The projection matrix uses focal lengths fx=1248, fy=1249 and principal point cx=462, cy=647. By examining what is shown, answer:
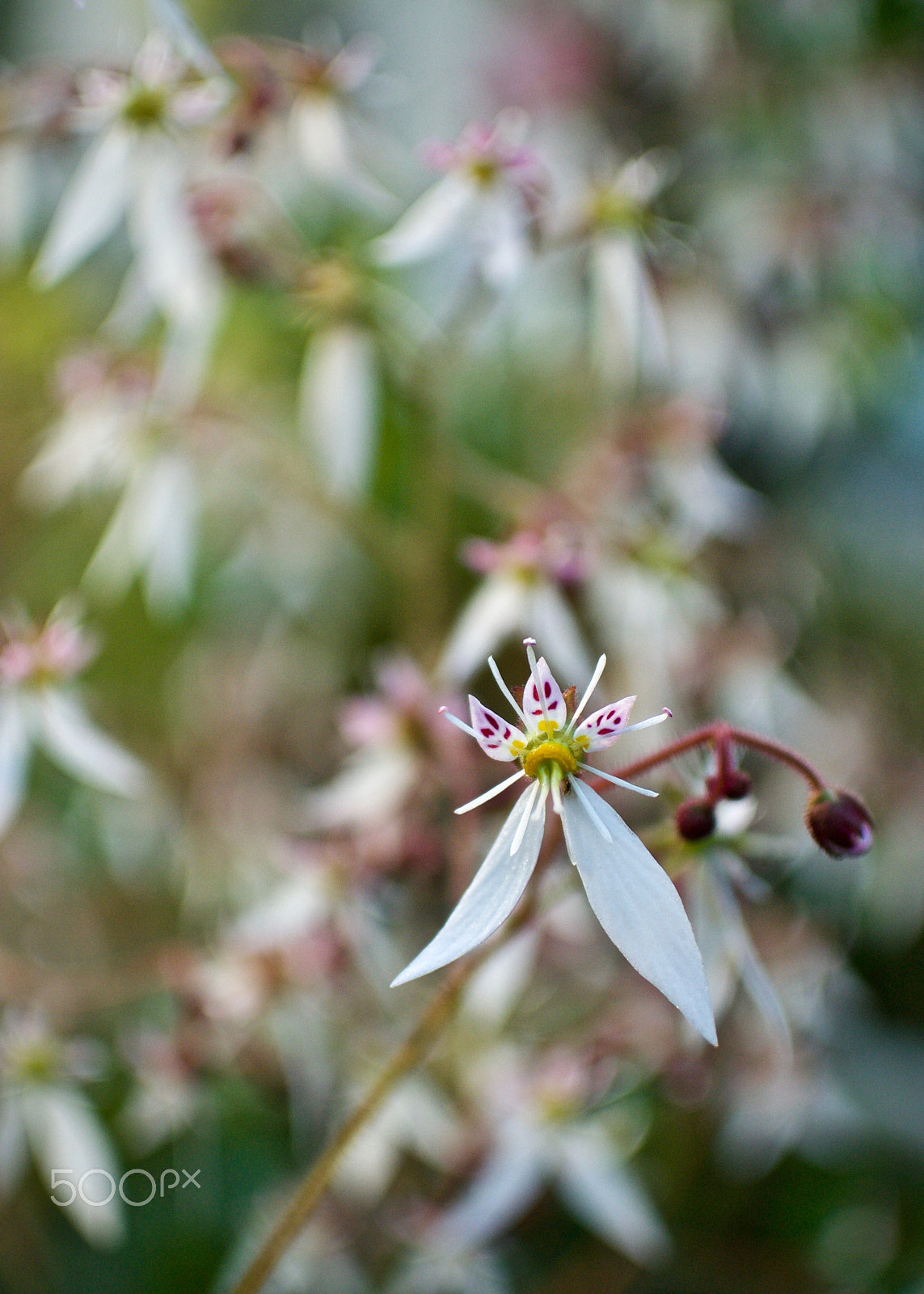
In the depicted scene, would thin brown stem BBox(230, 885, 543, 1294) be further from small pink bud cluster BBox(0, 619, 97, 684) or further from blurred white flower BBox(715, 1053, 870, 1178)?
blurred white flower BBox(715, 1053, 870, 1178)

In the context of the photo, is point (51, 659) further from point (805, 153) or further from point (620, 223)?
point (805, 153)

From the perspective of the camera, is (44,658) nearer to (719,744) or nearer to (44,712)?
(44,712)

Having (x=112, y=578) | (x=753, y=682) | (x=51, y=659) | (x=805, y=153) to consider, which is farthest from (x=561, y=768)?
(x=805, y=153)

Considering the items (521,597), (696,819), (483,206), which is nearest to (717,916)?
(696,819)

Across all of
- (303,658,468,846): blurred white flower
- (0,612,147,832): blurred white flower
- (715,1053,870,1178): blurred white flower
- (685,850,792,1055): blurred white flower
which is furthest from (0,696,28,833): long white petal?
(715,1053,870,1178): blurred white flower

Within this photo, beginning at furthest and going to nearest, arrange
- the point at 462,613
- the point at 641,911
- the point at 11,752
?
the point at 462,613 → the point at 11,752 → the point at 641,911

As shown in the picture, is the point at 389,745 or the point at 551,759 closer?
the point at 551,759

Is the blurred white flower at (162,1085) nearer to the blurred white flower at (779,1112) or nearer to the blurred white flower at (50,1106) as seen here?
the blurred white flower at (50,1106)

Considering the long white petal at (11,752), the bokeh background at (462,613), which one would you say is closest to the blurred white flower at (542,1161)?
the bokeh background at (462,613)
